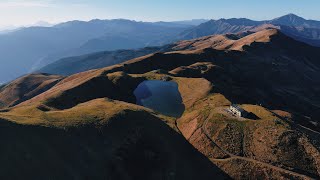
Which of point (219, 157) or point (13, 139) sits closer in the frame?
point (13, 139)

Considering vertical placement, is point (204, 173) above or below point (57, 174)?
below

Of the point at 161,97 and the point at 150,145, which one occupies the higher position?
the point at 150,145

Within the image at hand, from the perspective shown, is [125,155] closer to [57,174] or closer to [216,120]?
[57,174]

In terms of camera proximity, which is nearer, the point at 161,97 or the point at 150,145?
the point at 150,145

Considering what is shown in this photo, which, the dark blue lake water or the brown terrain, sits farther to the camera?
the dark blue lake water

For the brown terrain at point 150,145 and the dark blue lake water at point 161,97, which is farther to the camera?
the dark blue lake water at point 161,97

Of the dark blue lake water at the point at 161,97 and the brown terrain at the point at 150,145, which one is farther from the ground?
the brown terrain at the point at 150,145

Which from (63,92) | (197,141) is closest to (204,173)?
(197,141)

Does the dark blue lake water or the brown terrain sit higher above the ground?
the brown terrain
